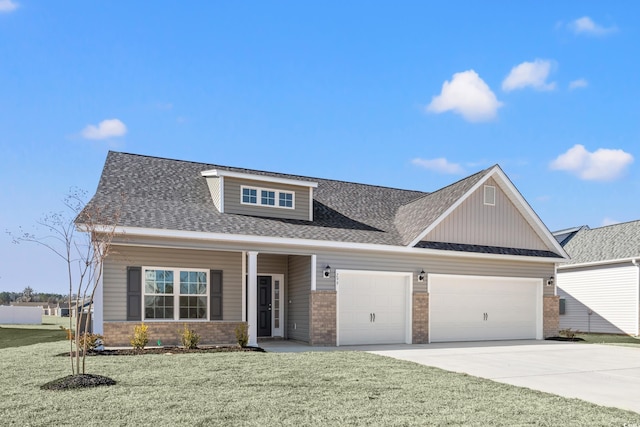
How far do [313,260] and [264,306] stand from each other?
10.5 feet

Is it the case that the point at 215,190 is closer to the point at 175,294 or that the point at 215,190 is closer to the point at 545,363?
the point at 175,294

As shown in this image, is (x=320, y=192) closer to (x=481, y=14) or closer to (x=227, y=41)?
(x=227, y=41)

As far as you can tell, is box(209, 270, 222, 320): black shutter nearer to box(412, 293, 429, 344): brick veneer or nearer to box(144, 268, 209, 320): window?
box(144, 268, 209, 320): window

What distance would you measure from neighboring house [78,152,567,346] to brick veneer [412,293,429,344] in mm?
38

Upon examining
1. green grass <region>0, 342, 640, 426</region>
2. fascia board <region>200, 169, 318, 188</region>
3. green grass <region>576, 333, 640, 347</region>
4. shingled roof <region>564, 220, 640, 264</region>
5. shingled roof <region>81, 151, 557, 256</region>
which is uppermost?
fascia board <region>200, 169, 318, 188</region>

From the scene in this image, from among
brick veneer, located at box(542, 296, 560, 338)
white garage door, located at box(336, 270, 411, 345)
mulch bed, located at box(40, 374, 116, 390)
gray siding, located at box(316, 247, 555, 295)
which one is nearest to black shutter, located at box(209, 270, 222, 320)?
gray siding, located at box(316, 247, 555, 295)

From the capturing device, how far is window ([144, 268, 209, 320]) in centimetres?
1535

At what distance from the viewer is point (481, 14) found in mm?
15273

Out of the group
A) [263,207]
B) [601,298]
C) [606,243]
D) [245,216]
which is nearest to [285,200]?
[263,207]

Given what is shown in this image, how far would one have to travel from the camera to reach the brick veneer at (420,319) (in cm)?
1717

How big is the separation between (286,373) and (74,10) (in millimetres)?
10724

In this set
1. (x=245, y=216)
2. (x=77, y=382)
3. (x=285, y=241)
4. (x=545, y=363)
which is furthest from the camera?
(x=245, y=216)

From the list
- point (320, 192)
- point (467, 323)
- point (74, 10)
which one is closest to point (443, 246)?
point (467, 323)

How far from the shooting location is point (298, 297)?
17094 mm
